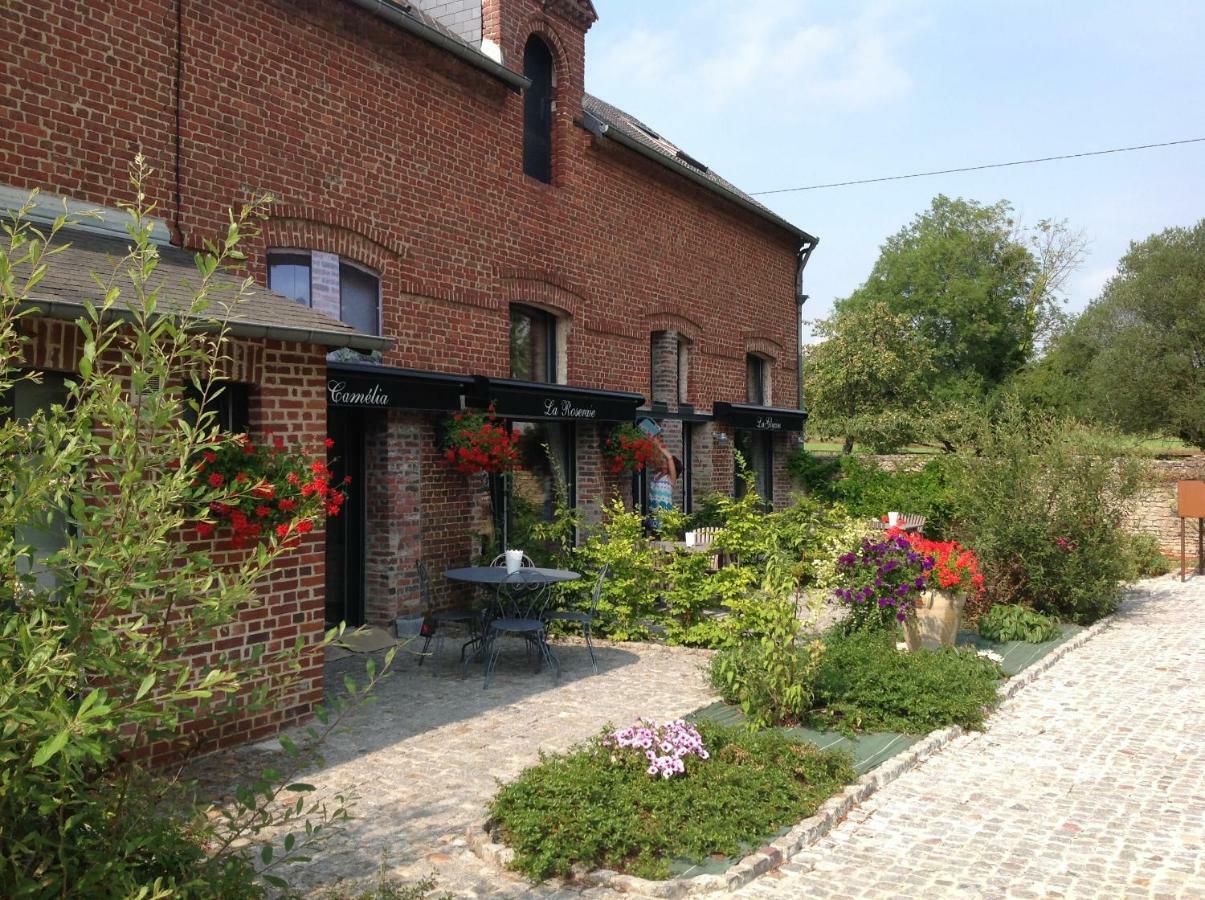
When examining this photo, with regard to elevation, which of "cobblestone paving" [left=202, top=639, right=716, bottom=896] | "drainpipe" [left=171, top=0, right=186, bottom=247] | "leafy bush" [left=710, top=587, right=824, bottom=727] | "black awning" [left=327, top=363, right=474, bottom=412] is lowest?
"cobblestone paving" [left=202, top=639, right=716, bottom=896]

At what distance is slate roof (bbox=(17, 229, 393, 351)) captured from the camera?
4797 mm

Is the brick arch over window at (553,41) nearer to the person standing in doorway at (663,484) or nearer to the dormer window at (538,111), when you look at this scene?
the dormer window at (538,111)

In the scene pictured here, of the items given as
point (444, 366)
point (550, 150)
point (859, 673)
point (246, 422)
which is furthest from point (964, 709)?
point (550, 150)

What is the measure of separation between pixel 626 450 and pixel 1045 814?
26.0 ft

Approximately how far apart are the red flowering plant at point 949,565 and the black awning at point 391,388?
15.0ft

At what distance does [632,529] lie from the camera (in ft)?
32.4

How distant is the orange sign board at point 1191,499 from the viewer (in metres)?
15.8

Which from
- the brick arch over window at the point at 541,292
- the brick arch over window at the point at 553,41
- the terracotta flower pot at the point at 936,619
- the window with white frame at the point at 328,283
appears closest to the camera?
the window with white frame at the point at 328,283

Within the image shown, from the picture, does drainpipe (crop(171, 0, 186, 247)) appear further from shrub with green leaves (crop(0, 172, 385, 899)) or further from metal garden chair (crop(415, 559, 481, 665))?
shrub with green leaves (crop(0, 172, 385, 899))

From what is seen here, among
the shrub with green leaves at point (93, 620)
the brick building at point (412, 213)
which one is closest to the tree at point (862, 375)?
the brick building at point (412, 213)

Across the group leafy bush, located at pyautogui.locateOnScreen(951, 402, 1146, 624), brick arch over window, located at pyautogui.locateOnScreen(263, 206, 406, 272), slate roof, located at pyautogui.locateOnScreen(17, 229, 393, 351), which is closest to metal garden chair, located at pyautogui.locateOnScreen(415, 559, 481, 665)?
slate roof, located at pyautogui.locateOnScreen(17, 229, 393, 351)

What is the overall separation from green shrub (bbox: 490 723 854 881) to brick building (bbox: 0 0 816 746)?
2500mm

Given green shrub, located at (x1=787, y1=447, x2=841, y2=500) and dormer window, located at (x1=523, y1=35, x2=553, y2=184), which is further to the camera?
green shrub, located at (x1=787, y1=447, x2=841, y2=500)

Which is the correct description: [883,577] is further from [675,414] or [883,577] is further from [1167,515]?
[1167,515]
